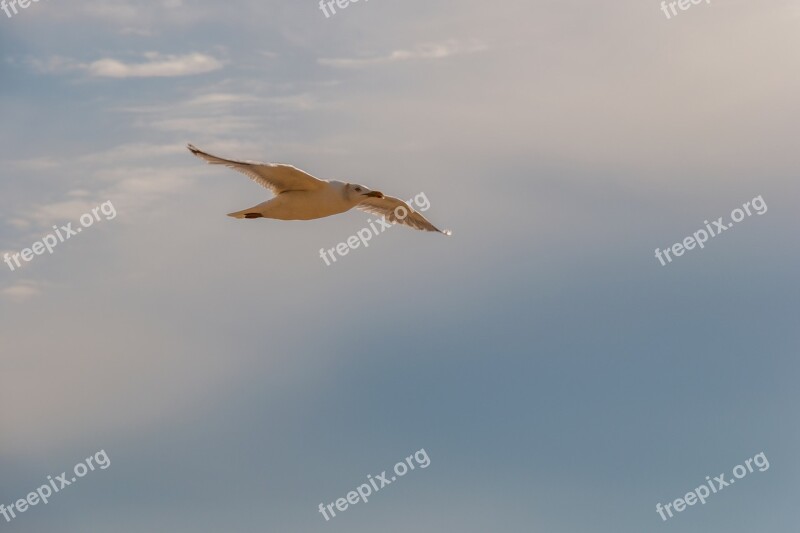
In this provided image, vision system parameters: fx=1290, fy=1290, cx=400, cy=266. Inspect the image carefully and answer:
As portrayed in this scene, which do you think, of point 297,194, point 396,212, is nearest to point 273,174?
point 297,194

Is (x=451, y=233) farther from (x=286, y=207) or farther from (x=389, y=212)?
(x=286, y=207)

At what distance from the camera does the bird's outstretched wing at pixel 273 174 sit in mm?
24578

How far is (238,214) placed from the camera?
25453 mm

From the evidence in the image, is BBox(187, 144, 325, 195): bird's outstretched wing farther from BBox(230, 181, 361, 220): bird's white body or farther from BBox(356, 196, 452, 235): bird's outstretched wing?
BBox(356, 196, 452, 235): bird's outstretched wing

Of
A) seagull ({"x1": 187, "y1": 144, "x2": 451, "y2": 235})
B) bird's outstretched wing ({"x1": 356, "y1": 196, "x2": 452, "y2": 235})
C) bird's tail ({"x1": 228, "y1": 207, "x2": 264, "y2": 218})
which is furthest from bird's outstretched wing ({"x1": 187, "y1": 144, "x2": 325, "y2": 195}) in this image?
bird's outstretched wing ({"x1": 356, "y1": 196, "x2": 452, "y2": 235})

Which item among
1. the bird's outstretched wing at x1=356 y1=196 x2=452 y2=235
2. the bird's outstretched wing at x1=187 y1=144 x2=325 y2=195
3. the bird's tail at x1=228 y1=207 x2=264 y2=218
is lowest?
the bird's outstretched wing at x1=356 y1=196 x2=452 y2=235

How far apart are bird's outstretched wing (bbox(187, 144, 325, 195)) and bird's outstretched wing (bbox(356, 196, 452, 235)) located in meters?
2.98

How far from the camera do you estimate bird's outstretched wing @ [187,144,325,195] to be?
24578 mm

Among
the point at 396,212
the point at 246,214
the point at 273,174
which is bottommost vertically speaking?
the point at 396,212

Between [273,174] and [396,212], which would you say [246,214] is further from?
[396,212]

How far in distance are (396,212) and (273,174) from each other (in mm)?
4668

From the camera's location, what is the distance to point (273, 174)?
82.6 feet

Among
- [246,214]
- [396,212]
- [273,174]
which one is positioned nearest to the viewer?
[273,174]

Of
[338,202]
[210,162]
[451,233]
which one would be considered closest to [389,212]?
[451,233]
